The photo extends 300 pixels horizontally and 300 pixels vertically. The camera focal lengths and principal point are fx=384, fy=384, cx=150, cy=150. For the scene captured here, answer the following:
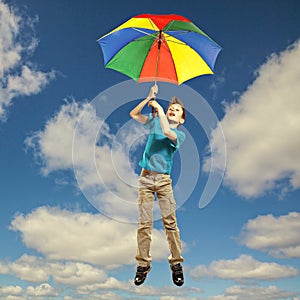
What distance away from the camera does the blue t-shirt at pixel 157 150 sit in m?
9.05

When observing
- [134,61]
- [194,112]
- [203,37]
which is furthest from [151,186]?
[203,37]

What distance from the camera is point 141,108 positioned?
912 cm

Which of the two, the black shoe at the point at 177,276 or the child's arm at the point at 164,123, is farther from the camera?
the black shoe at the point at 177,276

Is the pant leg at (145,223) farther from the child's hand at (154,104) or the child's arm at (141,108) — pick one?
the child's hand at (154,104)

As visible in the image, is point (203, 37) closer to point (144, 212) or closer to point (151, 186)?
point (151, 186)

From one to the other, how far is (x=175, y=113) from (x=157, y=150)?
3.76 ft

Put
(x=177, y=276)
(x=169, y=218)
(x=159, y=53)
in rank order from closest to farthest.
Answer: (x=177, y=276)
(x=169, y=218)
(x=159, y=53)

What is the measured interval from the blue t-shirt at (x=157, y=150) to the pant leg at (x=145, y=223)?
1.10 feet

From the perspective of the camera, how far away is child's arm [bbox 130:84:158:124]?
903 centimetres

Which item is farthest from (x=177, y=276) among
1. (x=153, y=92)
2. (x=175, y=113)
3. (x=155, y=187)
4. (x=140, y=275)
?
(x=153, y=92)

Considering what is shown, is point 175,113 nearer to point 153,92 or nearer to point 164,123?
point 153,92

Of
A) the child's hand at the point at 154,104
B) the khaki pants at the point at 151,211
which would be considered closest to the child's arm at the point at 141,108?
the child's hand at the point at 154,104

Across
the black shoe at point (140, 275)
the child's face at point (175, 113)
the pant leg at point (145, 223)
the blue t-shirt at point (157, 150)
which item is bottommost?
the black shoe at point (140, 275)

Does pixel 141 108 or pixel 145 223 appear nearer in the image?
pixel 145 223
